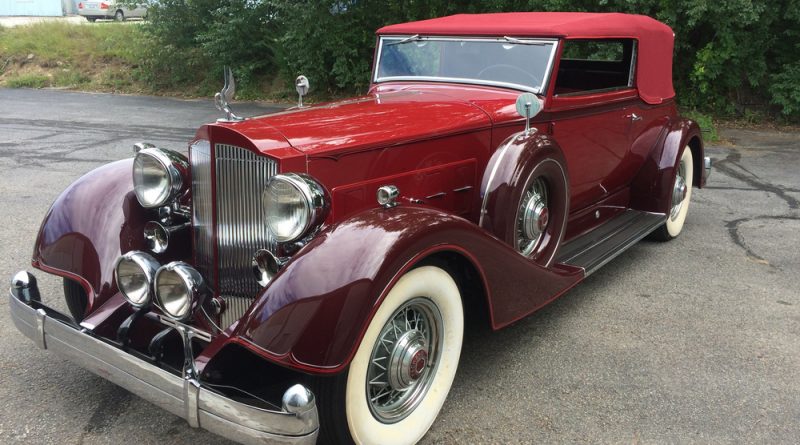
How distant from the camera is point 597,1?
9688 millimetres

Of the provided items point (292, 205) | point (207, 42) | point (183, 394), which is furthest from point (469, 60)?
point (207, 42)

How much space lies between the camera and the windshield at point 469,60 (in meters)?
3.60

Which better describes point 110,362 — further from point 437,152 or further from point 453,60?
point 453,60

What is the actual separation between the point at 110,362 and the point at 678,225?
167 inches

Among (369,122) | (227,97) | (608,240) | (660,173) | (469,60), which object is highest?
(469,60)

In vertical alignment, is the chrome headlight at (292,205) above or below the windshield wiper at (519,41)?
below

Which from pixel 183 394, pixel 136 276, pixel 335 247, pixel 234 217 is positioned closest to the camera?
pixel 183 394

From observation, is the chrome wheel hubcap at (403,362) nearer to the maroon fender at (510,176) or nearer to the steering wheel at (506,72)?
the maroon fender at (510,176)

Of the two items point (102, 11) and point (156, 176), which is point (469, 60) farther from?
point (102, 11)

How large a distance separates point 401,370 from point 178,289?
872 mm

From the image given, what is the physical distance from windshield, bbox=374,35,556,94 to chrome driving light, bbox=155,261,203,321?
2068mm

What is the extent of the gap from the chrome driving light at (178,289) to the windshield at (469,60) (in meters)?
2.07

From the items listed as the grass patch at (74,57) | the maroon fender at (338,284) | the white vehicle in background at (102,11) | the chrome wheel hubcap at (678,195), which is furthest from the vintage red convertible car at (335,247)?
the white vehicle in background at (102,11)

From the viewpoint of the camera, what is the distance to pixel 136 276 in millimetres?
2490
